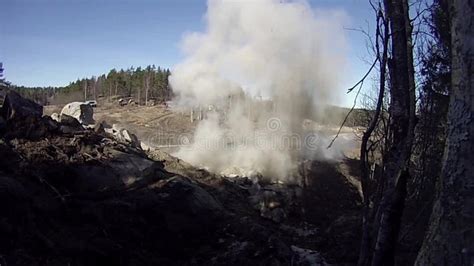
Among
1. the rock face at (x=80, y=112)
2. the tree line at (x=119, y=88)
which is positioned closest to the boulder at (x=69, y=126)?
the rock face at (x=80, y=112)

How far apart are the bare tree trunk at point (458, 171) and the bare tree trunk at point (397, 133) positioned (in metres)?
2.26

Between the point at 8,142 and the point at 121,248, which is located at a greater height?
the point at 8,142

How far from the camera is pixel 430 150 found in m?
14.7

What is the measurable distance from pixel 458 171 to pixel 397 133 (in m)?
2.80

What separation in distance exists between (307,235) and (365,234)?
1185 cm

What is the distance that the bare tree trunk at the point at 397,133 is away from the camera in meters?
5.48

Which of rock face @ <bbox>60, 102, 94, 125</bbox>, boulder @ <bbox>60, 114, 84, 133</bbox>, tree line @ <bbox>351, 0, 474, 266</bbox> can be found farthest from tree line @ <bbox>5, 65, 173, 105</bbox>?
tree line @ <bbox>351, 0, 474, 266</bbox>

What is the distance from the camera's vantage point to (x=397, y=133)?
232 inches

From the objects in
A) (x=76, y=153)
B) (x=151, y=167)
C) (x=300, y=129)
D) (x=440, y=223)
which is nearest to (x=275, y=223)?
(x=151, y=167)

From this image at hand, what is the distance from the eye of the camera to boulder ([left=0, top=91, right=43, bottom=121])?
15675 mm

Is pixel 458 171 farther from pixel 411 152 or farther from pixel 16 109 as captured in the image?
pixel 16 109

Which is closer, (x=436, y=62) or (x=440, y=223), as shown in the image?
(x=440, y=223)

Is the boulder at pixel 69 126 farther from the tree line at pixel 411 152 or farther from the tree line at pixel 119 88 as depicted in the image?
the tree line at pixel 119 88

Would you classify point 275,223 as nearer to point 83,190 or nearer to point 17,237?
point 83,190
